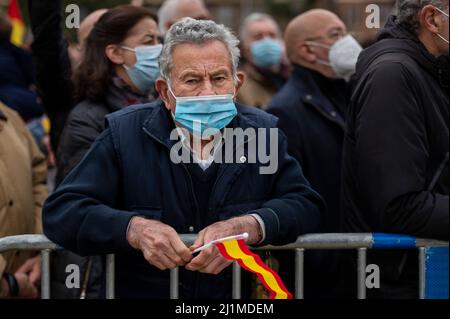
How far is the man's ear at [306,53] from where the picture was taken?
18.0 feet

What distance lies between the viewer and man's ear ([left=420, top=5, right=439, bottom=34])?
3.61 metres

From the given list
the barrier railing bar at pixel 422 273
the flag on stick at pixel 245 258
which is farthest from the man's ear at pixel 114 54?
the barrier railing bar at pixel 422 273

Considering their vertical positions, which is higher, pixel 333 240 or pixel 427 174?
pixel 427 174

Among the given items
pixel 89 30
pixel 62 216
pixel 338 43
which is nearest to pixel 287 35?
pixel 338 43

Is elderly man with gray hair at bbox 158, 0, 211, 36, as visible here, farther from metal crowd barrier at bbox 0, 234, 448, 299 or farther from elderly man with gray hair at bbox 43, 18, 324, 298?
metal crowd barrier at bbox 0, 234, 448, 299

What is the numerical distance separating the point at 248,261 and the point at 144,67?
1907 mm

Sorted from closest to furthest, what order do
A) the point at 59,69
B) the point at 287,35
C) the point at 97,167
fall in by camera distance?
1. the point at 97,167
2. the point at 59,69
3. the point at 287,35

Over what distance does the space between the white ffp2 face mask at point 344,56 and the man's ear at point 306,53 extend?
144 millimetres

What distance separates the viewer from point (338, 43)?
5348mm

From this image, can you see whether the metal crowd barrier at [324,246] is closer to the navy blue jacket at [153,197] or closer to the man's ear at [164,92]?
the navy blue jacket at [153,197]

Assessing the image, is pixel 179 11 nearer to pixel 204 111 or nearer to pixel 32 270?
pixel 32 270

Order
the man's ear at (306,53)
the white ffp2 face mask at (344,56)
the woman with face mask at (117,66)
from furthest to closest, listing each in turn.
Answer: the man's ear at (306,53), the white ffp2 face mask at (344,56), the woman with face mask at (117,66)
